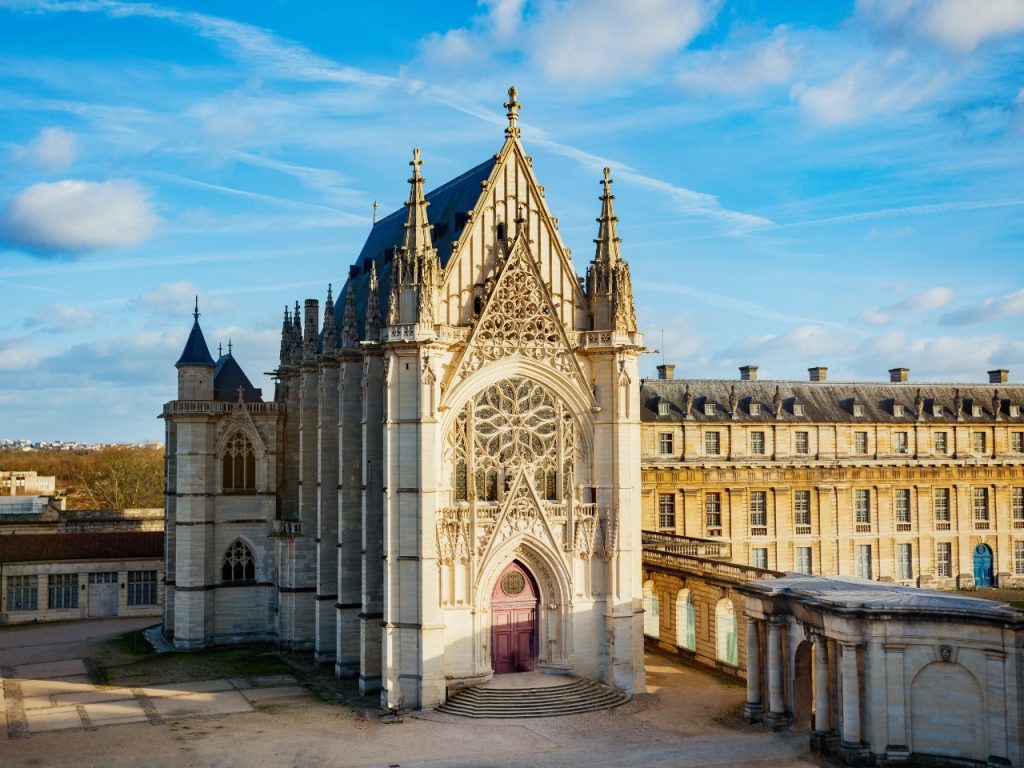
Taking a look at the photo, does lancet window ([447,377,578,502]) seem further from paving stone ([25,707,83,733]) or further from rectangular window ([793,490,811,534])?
rectangular window ([793,490,811,534])

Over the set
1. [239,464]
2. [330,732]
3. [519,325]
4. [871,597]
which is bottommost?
[330,732]

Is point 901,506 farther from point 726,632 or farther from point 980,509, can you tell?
point 726,632

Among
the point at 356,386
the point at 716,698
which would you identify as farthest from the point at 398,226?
the point at 716,698

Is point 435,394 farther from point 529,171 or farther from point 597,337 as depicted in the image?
point 529,171

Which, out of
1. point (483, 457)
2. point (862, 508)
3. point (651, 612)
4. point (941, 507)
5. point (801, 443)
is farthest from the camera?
point (941, 507)

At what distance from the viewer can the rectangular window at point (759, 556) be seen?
59906mm

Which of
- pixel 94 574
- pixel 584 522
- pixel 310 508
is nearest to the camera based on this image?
pixel 584 522

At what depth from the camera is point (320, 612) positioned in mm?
44094

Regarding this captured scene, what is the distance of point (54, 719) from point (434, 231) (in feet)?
72.6

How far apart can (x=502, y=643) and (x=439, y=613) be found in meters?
3.09

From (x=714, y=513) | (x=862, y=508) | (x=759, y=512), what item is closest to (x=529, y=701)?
(x=714, y=513)

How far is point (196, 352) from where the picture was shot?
50.3 meters

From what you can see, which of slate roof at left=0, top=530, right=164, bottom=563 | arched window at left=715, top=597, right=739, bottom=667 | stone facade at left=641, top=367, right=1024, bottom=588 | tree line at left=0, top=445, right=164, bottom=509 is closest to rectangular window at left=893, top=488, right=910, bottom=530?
stone facade at left=641, top=367, right=1024, bottom=588

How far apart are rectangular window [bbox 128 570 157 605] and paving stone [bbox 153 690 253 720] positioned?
23637 millimetres
